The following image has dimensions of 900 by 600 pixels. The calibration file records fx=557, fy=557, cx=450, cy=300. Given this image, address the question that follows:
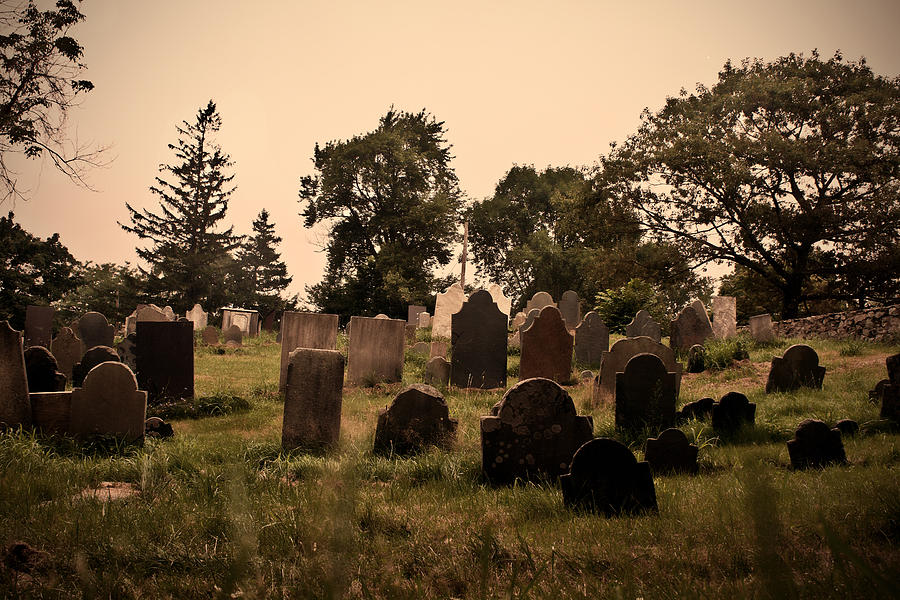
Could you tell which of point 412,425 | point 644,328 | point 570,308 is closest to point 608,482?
point 412,425

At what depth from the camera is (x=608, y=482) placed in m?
4.02

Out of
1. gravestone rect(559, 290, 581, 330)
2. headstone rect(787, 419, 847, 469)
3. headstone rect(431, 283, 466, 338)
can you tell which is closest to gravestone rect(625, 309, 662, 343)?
headstone rect(431, 283, 466, 338)

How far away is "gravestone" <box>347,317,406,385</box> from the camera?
470 inches

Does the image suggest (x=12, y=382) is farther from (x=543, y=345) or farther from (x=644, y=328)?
(x=644, y=328)

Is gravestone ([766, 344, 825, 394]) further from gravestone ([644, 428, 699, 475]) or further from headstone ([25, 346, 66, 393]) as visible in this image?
headstone ([25, 346, 66, 393])

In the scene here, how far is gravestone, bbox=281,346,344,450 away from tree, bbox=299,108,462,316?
109 ft

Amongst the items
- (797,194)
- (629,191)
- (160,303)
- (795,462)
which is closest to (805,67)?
(797,194)

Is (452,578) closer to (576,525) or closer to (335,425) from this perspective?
(576,525)

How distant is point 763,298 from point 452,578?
113 ft

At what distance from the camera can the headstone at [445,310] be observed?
22031mm

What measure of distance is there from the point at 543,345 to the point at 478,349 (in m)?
1.36

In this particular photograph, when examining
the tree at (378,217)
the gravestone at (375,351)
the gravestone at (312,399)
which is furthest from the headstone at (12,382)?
the tree at (378,217)

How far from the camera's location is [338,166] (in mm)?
43031

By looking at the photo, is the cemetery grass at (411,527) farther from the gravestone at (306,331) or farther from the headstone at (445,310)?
the headstone at (445,310)
